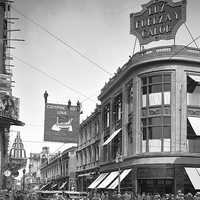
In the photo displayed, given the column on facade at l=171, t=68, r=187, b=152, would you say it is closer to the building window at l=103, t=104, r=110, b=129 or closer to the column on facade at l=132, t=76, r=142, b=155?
the column on facade at l=132, t=76, r=142, b=155

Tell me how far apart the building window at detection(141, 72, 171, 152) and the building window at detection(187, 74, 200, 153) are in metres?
1.60

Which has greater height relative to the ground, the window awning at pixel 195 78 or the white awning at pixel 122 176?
the window awning at pixel 195 78

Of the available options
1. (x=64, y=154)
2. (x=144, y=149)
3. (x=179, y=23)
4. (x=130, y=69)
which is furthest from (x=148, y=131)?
(x=64, y=154)

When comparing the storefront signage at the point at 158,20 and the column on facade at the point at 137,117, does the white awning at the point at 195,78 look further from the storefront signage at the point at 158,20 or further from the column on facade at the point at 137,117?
the column on facade at the point at 137,117

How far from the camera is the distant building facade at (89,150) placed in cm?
5924

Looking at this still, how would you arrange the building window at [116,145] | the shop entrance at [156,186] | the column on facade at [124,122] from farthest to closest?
the building window at [116,145], the column on facade at [124,122], the shop entrance at [156,186]

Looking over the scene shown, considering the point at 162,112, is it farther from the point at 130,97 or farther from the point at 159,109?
the point at 130,97

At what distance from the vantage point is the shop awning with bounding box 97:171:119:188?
44.6 metres

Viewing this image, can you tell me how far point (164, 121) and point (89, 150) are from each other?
29.6 metres

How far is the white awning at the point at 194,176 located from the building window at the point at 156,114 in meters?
2.33

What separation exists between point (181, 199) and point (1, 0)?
21561mm

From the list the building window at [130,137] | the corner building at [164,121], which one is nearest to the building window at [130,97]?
the corner building at [164,121]

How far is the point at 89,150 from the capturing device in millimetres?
65938

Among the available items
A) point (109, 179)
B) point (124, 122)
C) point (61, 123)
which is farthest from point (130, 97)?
point (61, 123)
